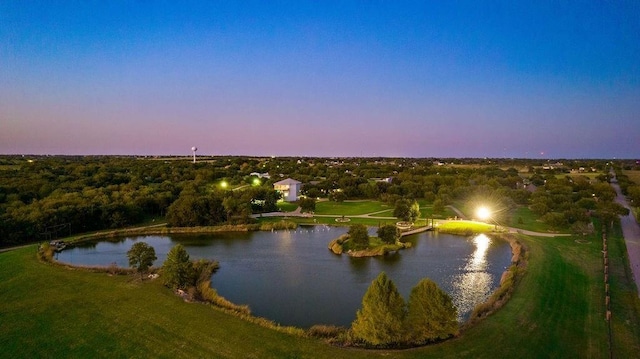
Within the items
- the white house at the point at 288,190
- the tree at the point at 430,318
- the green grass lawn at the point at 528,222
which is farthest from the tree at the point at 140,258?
the white house at the point at 288,190

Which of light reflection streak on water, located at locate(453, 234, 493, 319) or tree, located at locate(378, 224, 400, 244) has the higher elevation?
tree, located at locate(378, 224, 400, 244)

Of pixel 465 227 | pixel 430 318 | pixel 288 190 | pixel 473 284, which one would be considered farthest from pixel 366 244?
pixel 288 190

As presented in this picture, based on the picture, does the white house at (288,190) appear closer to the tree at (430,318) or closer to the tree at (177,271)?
the tree at (177,271)

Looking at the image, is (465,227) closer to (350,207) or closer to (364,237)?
(364,237)

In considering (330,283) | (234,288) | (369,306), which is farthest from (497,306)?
(234,288)

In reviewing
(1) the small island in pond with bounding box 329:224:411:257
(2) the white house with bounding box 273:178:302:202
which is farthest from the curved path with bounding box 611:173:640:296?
(2) the white house with bounding box 273:178:302:202

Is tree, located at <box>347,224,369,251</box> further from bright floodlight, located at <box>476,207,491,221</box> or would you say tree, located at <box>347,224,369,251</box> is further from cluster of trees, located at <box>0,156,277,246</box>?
bright floodlight, located at <box>476,207,491,221</box>
